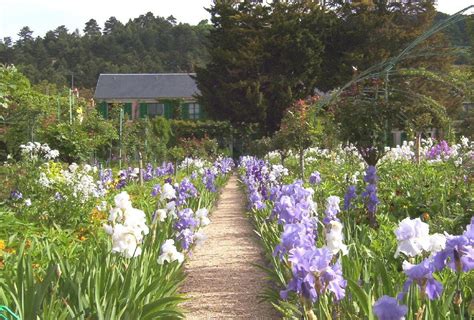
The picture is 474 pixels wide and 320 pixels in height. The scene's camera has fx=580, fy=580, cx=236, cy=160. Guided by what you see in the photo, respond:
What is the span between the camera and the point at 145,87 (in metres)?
43.2

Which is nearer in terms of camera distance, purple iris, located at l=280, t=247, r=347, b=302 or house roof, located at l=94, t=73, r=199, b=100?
purple iris, located at l=280, t=247, r=347, b=302

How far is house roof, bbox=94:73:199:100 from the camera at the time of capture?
140 ft

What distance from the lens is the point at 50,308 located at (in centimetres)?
256

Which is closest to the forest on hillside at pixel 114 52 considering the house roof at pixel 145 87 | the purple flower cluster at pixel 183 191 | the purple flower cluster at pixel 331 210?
the house roof at pixel 145 87

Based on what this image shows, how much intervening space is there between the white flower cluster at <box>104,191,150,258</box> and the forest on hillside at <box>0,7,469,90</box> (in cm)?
5717

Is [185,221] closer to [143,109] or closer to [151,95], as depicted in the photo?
[143,109]

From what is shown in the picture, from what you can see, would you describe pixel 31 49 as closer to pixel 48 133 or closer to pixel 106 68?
pixel 106 68

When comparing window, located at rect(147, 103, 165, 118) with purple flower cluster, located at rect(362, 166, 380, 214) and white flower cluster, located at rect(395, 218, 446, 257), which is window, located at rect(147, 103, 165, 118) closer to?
purple flower cluster, located at rect(362, 166, 380, 214)

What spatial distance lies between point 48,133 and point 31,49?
6103 cm

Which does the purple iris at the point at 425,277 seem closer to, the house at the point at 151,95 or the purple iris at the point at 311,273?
the purple iris at the point at 311,273

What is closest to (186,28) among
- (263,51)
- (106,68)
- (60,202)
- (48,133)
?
(106,68)

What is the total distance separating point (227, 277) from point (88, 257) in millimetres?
2070

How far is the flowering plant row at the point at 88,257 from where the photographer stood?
2.81 m

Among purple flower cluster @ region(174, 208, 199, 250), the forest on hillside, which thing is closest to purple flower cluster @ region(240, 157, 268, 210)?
purple flower cluster @ region(174, 208, 199, 250)
